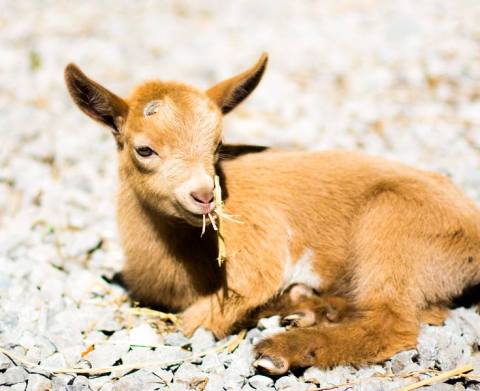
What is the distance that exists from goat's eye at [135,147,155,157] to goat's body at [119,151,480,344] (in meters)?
0.61

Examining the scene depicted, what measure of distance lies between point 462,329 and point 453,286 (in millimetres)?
329

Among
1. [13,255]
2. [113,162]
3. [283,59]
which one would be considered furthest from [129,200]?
[283,59]

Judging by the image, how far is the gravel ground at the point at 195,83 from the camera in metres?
4.37

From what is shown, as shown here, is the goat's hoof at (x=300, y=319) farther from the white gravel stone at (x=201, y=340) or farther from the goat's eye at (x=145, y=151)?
the goat's eye at (x=145, y=151)

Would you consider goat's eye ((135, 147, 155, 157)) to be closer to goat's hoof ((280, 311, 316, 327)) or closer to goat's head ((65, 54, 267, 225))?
goat's head ((65, 54, 267, 225))

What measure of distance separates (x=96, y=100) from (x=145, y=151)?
58 cm

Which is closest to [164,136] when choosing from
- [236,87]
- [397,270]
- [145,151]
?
[145,151]

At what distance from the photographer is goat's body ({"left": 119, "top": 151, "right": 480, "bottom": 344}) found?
15.7 ft

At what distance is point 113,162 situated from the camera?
23.9ft

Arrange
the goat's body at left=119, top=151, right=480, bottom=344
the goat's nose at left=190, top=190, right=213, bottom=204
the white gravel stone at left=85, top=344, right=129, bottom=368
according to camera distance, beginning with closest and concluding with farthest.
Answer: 1. the goat's nose at left=190, top=190, right=213, bottom=204
2. the white gravel stone at left=85, top=344, right=129, bottom=368
3. the goat's body at left=119, top=151, right=480, bottom=344

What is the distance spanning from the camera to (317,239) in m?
5.15

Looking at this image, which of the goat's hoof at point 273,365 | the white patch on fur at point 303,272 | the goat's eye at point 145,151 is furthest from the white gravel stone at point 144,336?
the goat's eye at point 145,151

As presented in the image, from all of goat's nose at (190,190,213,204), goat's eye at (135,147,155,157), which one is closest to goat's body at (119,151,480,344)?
goat's eye at (135,147,155,157)

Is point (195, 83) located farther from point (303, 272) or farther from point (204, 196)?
point (204, 196)
